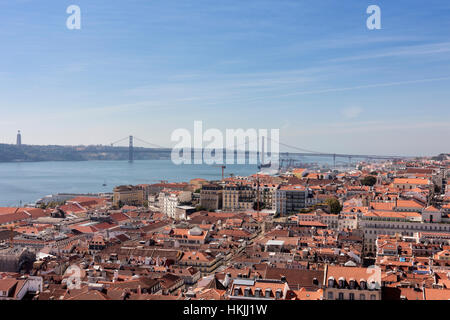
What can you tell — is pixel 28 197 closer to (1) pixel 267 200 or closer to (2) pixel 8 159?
(1) pixel 267 200

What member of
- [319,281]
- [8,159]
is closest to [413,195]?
[319,281]

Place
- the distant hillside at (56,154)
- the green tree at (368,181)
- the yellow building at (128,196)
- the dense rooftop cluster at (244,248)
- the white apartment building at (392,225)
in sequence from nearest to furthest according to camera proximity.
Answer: the dense rooftop cluster at (244,248) → the white apartment building at (392,225) → the green tree at (368,181) → the yellow building at (128,196) → the distant hillside at (56,154)

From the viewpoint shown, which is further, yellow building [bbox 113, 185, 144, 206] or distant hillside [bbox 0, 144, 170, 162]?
distant hillside [bbox 0, 144, 170, 162]

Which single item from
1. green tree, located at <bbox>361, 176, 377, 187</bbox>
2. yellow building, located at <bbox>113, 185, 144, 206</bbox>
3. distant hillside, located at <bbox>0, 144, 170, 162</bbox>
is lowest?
yellow building, located at <bbox>113, 185, 144, 206</bbox>

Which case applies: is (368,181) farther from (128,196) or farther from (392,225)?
(128,196)

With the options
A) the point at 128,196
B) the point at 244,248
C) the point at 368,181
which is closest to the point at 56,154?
the point at 128,196

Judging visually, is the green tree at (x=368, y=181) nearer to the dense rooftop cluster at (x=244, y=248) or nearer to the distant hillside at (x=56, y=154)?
the dense rooftop cluster at (x=244, y=248)

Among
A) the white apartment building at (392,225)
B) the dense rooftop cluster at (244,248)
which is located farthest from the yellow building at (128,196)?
the white apartment building at (392,225)

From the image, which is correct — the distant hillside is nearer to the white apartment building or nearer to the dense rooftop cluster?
the dense rooftop cluster

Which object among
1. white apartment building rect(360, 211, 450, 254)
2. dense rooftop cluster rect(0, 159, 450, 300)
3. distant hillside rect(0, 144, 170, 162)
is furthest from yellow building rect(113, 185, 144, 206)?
distant hillside rect(0, 144, 170, 162)

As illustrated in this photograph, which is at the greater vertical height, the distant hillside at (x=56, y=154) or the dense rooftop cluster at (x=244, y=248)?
the distant hillside at (x=56, y=154)
